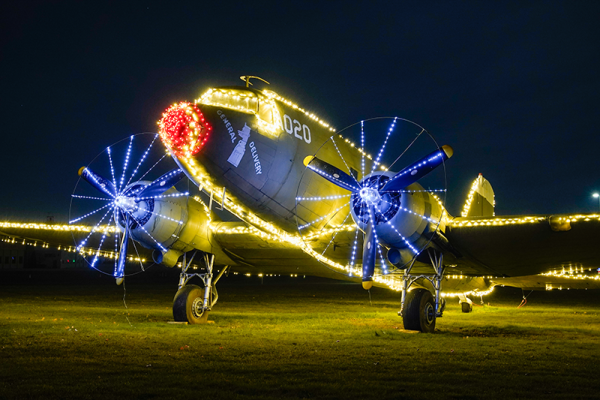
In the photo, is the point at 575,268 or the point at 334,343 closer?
the point at 334,343

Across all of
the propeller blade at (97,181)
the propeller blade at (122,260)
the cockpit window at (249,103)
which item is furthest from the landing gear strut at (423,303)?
the propeller blade at (97,181)

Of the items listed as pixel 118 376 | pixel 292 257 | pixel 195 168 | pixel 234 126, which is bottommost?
pixel 118 376

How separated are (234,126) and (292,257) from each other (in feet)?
17.8

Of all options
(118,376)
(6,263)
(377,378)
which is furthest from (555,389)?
(6,263)

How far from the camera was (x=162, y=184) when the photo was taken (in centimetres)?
1406

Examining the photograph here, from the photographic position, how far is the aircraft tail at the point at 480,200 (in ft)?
58.1

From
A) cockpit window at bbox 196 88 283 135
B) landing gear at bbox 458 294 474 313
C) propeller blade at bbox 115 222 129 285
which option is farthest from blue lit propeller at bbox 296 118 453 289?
landing gear at bbox 458 294 474 313

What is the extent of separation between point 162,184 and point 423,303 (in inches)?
293

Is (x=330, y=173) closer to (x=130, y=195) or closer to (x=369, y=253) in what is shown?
(x=369, y=253)

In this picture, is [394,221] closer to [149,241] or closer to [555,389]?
[555,389]

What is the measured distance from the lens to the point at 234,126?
11211 millimetres

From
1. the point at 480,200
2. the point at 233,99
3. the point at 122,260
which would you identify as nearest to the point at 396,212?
the point at 233,99

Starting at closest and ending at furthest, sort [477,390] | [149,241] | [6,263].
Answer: [477,390]
[149,241]
[6,263]

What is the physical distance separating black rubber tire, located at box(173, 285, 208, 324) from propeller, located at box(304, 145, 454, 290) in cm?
529
